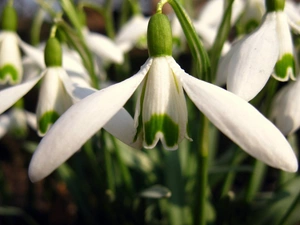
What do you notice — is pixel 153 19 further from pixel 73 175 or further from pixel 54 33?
pixel 73 175

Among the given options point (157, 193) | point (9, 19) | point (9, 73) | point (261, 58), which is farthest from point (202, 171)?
point (9, 19)

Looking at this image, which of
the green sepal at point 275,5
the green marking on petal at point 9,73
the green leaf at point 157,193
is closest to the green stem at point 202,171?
the green leaf at point 157,193

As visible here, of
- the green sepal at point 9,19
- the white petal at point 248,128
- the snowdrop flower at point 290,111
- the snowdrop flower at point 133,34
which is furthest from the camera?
the snowdrop flower at point 133,34

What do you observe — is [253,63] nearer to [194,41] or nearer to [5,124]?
[194,41]

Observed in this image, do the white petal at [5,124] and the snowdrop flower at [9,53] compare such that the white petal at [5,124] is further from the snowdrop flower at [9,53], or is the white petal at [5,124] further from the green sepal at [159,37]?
the green sepal at [159,37]

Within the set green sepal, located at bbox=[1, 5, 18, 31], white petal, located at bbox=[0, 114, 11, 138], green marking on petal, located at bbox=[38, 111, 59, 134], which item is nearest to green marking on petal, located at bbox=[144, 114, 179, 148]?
green marking on petal, located at bbox=[38, 111, 59, 134]

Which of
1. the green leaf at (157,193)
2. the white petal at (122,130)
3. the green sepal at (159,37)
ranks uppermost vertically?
the green sepal at (159,37)

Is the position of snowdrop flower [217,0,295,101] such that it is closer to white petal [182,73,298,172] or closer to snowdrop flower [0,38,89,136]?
white petal [182,73,298,172]
